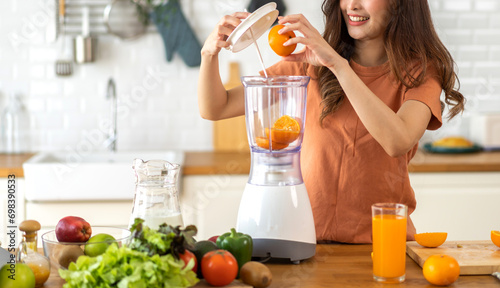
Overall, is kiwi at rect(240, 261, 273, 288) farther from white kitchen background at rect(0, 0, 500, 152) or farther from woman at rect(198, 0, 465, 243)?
white kitchen background at rect(0, 0, 500, 152)

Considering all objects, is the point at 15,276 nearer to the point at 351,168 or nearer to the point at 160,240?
the point at 160,240

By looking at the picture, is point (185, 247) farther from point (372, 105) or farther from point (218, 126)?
point (218, 126)

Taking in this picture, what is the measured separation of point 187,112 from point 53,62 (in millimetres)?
716

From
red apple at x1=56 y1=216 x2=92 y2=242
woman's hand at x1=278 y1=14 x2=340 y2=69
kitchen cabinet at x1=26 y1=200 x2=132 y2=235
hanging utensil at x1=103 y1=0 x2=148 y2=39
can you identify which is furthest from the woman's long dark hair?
hanging utensil at x1=103 y1=0 x2=148 y2=39

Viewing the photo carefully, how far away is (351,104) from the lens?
1672 millimetres

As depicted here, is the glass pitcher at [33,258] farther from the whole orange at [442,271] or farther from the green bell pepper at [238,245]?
the whole orange at [442,271]

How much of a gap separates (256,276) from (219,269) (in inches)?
3.0

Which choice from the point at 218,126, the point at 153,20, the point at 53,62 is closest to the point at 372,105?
the point at 218,126

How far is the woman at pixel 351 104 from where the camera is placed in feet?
5.47

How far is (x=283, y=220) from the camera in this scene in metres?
1.35

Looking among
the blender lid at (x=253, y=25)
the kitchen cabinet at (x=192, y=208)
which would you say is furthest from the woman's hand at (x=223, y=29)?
the kitchen cabinet at (x=192, y=208)

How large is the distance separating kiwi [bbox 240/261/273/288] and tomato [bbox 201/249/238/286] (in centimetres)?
3

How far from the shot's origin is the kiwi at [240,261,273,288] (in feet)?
3.85

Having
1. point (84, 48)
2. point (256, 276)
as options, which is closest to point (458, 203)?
point (256, 276)
